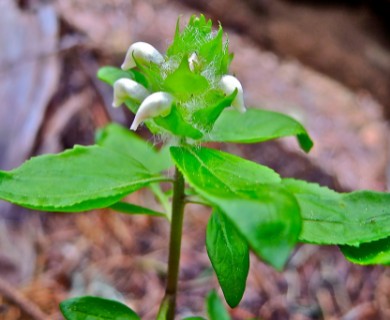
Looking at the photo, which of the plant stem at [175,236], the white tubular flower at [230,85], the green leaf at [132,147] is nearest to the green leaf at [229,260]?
the plant stem at [175,236]

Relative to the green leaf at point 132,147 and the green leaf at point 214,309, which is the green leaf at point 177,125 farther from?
the green leaf at point 214,309

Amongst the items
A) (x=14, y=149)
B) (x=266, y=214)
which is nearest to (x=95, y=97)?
(x=14, y=149)

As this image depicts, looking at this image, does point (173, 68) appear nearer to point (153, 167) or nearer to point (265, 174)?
point (265, 174)

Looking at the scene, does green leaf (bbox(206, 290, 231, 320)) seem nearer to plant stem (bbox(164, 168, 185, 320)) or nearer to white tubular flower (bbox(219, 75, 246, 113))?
plant stem (bbox(164, 168, 185, 320))

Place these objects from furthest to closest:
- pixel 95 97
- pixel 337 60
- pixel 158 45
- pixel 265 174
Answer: pixel 337 60 < pixel 158 45 < pixel 95 97 < pixel 265 174

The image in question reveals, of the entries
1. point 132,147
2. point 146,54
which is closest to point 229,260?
point 146,54

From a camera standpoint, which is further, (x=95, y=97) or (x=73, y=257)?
(x=95, y=97)
